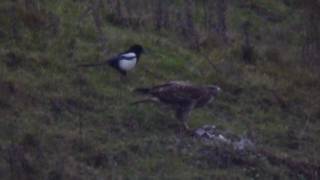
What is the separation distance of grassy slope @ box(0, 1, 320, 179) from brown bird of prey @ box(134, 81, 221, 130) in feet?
0.46

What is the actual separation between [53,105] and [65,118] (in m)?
0.32

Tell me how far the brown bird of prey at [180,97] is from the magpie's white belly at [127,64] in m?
0.93

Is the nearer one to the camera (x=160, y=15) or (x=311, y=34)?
(x=160, y=15)

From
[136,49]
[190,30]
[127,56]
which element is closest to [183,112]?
[127,56]

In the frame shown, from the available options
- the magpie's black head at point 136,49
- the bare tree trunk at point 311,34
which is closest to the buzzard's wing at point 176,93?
the magpie's black head at point 136,49

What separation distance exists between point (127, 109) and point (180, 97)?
0.56m

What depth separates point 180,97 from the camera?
10.8 m

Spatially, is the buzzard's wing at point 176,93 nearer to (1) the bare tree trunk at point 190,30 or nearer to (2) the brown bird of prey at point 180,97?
(2) the brown bird of prey at point 180,97

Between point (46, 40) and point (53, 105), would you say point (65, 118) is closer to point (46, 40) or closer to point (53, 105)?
point (53, 105)

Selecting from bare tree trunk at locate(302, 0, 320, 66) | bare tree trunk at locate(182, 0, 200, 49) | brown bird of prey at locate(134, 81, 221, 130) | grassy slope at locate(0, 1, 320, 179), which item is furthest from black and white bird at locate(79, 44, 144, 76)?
bare tree trunk at locate(302, 0, 320, 66)

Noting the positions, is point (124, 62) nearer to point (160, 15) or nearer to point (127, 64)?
point (127, 64)

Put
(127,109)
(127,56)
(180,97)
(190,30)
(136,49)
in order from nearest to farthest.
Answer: (180,97)
(127,109)
(127,56)
(136,49)
(190,30)

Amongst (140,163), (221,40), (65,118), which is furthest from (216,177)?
(221,40)

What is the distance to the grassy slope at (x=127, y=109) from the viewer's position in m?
9.62
